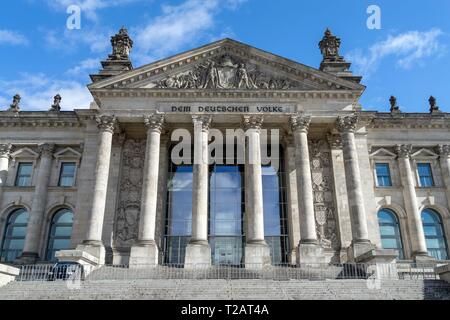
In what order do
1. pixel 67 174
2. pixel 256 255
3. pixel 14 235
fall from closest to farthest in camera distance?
pixel 256 255, pixel 14 235, pixel 67 174

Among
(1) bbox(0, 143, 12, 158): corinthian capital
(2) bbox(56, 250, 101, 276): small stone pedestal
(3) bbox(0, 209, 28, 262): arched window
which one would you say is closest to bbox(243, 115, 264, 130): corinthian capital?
(2) bbox(56, 250, 101, 276): small stone pedestal

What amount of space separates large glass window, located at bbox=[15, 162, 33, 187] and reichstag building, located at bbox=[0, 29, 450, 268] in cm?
9

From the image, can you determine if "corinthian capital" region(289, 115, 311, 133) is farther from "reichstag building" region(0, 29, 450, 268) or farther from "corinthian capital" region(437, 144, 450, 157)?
"corinthian capital" region(437, 144, 450, 157)

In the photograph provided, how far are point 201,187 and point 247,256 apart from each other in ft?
18.0

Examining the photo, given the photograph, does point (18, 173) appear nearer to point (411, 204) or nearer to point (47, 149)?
point (47, 149)

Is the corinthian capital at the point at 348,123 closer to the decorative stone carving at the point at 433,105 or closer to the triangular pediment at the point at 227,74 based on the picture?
the triangular pediment at the point at 227,74

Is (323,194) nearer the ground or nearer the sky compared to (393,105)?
nearer the ground

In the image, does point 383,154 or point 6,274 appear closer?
point 6,274

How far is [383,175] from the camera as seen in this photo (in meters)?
34.4

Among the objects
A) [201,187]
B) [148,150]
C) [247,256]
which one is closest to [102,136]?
[148,150]

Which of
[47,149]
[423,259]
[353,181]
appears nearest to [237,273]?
[353,181]

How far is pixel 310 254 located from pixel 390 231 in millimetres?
10361

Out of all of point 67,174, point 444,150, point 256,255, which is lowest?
point 256,255

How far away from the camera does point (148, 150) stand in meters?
29.0
